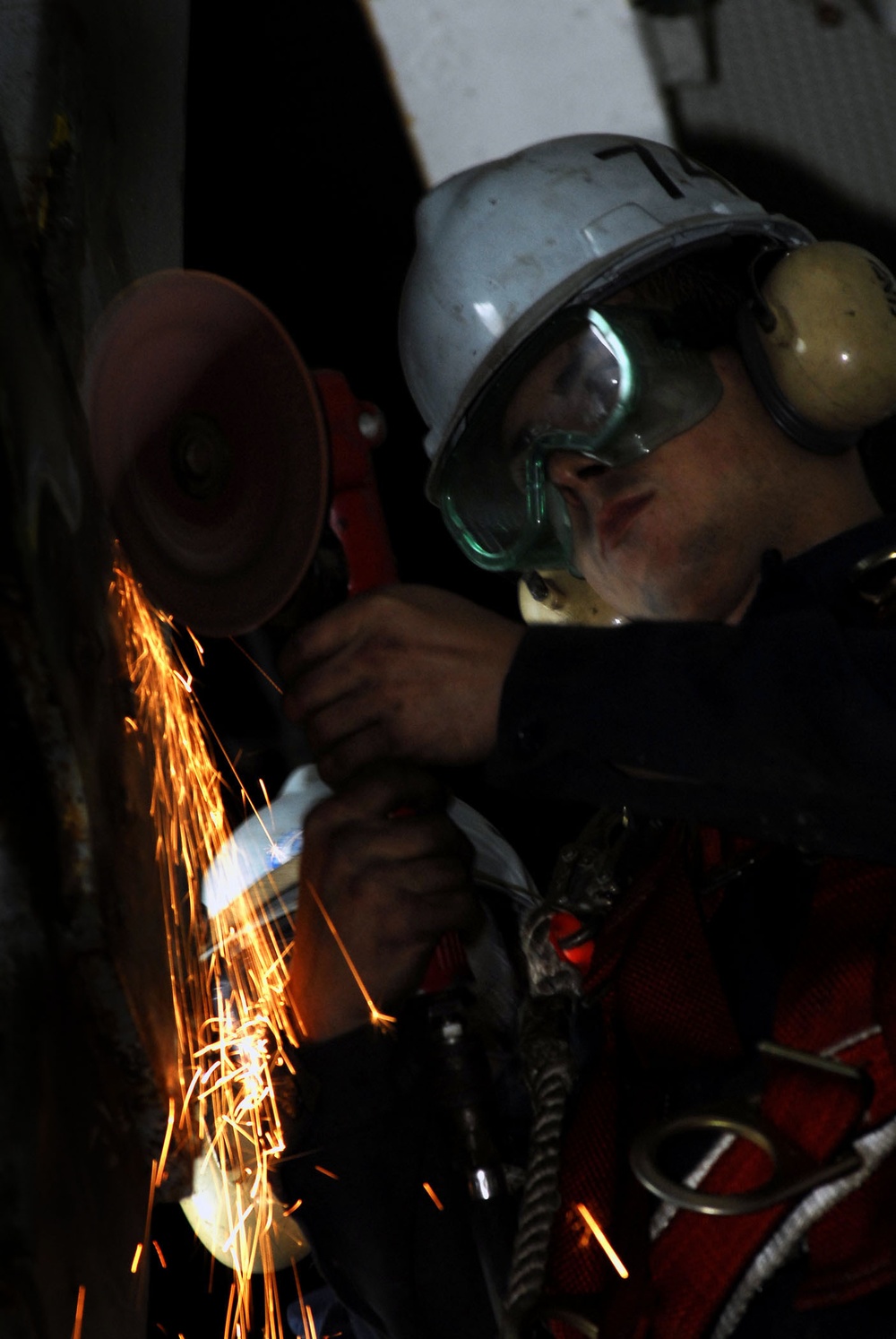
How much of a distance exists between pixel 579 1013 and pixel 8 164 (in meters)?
1.44

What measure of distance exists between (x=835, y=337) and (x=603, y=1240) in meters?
1.25

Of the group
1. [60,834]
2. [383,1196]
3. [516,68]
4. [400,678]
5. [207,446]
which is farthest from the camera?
[516,68]

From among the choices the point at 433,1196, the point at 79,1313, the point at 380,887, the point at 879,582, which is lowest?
the point at 433,1196

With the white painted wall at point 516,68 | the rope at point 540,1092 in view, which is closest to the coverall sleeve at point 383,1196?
the rope at point 540,1092

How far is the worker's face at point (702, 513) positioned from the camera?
2002 millimetres

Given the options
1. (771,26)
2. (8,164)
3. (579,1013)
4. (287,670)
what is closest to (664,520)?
(287,670)

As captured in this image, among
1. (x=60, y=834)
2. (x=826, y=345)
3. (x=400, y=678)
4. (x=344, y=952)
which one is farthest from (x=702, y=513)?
(x=60, y=834)

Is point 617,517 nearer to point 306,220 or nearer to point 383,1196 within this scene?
point 383,1196

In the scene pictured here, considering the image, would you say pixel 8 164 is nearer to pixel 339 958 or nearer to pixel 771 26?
pixel 339 958

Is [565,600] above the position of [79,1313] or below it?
below

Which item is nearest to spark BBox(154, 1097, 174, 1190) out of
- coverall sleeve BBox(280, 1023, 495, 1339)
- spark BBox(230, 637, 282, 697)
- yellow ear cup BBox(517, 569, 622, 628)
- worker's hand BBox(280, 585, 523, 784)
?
worker's hand BBox(280, 585, 523, 784)

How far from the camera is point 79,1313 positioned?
132 centimetres

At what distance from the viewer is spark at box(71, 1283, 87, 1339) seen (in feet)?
4.31

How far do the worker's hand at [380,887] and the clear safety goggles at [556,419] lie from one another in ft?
1.90
